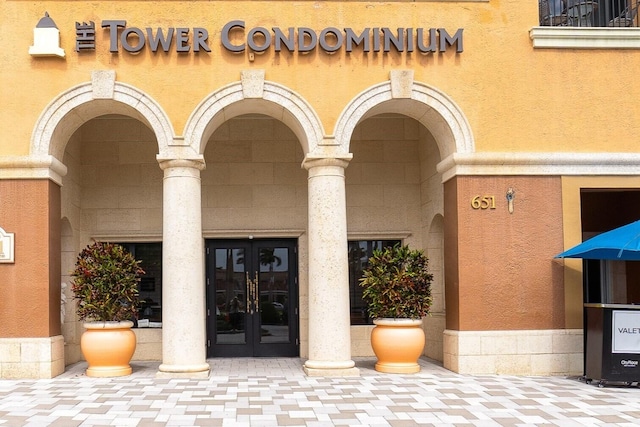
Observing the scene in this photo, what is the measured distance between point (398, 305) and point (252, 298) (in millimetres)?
3953

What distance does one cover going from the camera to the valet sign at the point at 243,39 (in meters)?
12.9

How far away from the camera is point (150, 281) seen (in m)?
16.0

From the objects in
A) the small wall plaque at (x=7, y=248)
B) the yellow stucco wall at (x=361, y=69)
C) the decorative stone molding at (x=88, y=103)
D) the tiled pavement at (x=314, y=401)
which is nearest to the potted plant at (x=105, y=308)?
the tiled pavement at (x=314, y=401)

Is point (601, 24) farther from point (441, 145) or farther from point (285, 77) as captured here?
point (285, 77)

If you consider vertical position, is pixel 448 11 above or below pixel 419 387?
above

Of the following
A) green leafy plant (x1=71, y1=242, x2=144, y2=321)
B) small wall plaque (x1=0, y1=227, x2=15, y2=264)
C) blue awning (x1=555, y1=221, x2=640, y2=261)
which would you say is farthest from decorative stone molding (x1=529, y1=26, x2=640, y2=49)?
small wall plaque (x1=0, y1=227, x2=15, y2=264)

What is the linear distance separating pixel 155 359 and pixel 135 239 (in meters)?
2.61

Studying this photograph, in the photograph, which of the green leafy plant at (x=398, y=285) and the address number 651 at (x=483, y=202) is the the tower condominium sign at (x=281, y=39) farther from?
the green leafy plant at (x=398, y=285)

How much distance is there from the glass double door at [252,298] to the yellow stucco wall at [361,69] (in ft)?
13.1

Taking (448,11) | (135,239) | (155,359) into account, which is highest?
(448,11)

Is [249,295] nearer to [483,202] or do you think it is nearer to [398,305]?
[398,305]

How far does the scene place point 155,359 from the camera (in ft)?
51.4

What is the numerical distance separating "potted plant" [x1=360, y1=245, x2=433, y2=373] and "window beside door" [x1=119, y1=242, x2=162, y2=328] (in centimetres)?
501

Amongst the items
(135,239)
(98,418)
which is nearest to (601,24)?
(135,239)
